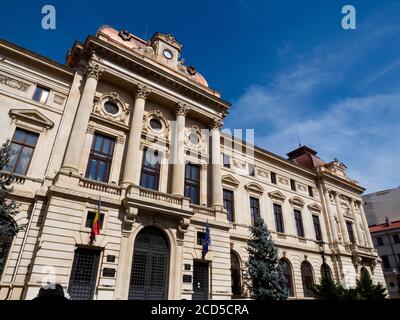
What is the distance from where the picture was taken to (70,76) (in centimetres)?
1833

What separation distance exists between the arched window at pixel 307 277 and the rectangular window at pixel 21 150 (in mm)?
24419

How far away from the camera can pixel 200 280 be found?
56.2 feet

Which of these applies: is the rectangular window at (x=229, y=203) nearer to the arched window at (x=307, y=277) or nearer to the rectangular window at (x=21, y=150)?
the arched window at (x=307, y=277)

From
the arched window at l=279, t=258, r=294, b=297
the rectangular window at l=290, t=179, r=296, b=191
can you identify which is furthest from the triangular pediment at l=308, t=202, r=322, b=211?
the arched window at l=279, t=258, r=294, b=297

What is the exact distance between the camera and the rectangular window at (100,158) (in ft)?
55.8

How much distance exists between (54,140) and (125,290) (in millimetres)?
9473

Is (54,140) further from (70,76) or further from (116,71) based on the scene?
(116,71)

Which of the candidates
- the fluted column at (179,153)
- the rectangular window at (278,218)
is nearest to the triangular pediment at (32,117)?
the fluted column at (179,153)

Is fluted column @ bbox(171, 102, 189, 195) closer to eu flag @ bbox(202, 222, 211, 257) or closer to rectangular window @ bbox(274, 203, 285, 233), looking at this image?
eu flag @ bbox(202, 222, 211, 257)

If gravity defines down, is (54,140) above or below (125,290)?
above

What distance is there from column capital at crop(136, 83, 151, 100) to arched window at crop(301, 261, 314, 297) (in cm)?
2133

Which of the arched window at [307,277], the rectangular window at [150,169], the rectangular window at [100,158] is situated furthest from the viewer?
the arched window at [307,277]

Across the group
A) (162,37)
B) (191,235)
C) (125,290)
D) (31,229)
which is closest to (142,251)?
(125,290)

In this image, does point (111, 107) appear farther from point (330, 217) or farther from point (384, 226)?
point (384, 226)
